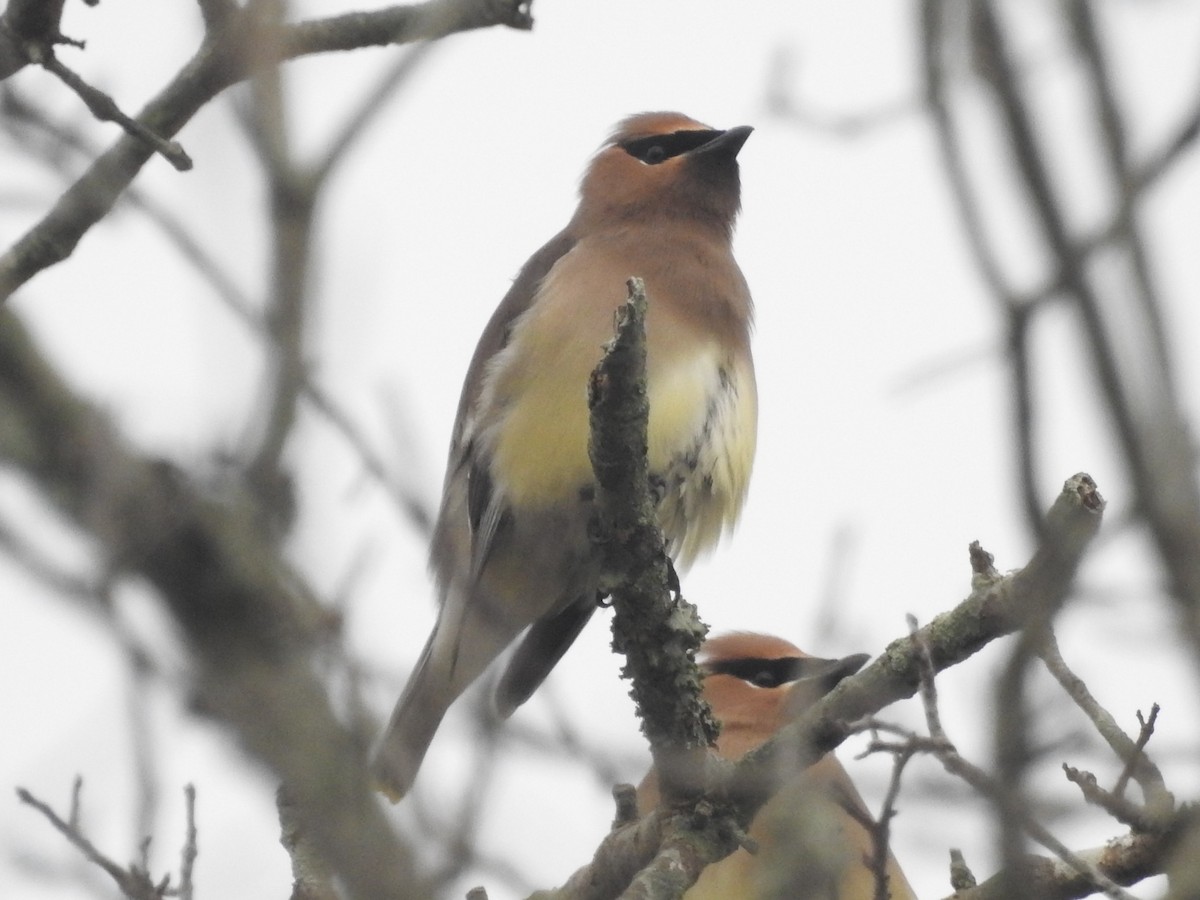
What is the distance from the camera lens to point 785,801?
4414 mm

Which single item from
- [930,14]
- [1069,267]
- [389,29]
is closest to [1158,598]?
[1069,267]

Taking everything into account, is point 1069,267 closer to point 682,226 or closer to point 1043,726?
point 1043,726

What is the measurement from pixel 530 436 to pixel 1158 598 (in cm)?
458

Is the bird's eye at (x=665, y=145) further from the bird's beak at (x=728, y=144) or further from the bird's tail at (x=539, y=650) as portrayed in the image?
the bird's tail at (x=539, y=650)

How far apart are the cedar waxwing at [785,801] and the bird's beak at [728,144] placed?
6.53 ft

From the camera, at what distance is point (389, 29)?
4.26 metres

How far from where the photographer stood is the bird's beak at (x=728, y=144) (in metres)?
7.47

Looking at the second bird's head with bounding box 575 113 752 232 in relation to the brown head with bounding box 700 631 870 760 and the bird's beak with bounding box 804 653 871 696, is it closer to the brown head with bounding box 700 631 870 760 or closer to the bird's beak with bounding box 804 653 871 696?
the brown head with bounding box 700 631 870 760

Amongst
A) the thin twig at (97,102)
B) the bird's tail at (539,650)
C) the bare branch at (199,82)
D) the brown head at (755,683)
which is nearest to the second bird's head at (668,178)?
the bird's tail at (539,650)

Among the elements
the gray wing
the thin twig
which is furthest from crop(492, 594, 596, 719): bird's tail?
the thin twig

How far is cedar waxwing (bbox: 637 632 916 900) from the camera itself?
13.0 ft

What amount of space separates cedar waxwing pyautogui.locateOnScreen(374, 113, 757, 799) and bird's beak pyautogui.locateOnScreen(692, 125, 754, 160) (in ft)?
0.72

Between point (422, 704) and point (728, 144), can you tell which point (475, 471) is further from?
point (728, 144)

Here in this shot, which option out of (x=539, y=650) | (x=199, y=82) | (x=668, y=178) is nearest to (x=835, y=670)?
(x=539, y=650)
